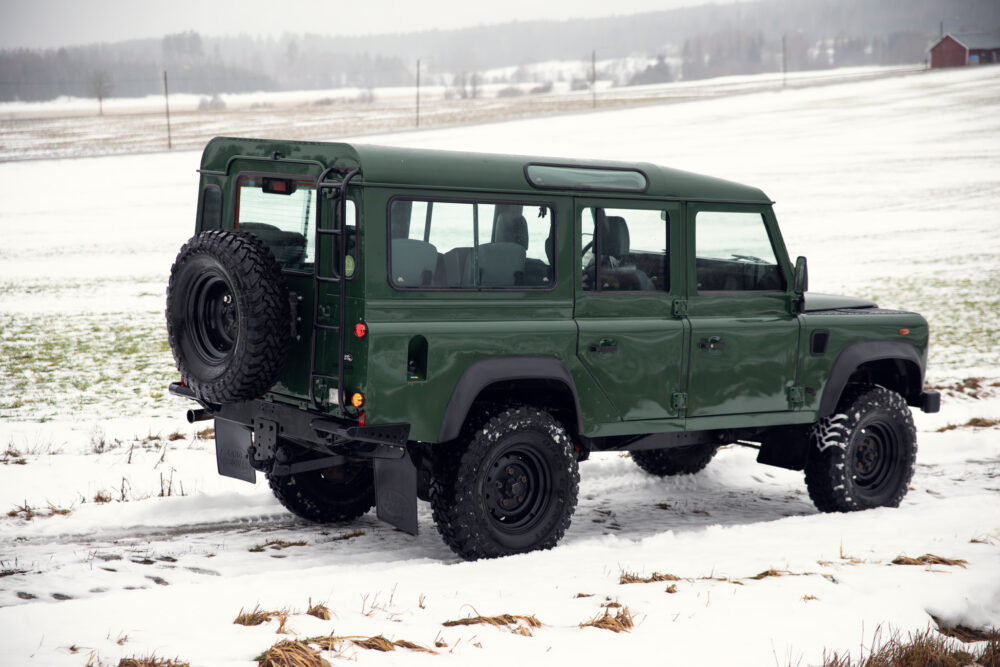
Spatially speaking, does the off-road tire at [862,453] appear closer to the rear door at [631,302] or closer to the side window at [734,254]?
the side window at [734,254]

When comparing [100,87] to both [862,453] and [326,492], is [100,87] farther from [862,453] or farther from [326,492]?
[862,453]

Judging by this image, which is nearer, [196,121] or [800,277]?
[800,277]

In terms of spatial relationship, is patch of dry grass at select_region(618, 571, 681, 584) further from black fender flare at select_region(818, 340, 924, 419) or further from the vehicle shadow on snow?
black fender flare at select_region(818, 340, 924, 419)

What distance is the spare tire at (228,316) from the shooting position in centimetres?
554

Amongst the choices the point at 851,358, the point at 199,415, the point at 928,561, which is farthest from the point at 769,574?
the point at 199,415

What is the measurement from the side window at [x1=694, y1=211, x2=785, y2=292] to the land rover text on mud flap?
1 centimetres

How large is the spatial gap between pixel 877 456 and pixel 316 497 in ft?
13.8

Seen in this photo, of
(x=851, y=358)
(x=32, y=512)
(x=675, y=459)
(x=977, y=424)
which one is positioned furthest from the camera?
(x=977, y=424)

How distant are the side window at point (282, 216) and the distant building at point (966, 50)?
94.5 meters

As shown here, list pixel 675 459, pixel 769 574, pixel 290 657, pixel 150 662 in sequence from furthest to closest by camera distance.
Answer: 1. pixel 675 459
2. pixel 769 574
3. pixel 290 657
4. pixel 150 662

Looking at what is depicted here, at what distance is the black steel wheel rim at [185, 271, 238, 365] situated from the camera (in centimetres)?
593

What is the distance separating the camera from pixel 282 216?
20.2 ft

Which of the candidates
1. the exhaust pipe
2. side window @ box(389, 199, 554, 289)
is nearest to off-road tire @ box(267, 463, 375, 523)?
the exhaust pipe

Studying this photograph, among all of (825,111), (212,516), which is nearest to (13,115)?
(825,111)
